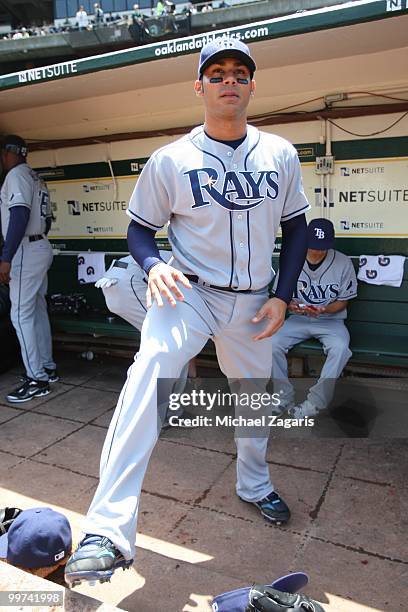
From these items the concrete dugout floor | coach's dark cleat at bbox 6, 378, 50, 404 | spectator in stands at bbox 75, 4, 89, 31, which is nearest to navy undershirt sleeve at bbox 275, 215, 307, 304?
the concrete dugout floor

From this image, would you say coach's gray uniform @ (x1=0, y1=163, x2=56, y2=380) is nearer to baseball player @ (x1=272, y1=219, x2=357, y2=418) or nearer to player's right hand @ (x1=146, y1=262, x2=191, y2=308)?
baseball player @ (x1=272, y1=219, x2=357, y2=418)

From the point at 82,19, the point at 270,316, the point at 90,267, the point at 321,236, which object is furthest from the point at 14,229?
the point at 82,19

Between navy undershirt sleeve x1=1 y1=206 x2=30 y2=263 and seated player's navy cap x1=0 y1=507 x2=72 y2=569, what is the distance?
2.36 metres

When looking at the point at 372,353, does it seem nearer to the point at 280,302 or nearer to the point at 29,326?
the point at 280,302

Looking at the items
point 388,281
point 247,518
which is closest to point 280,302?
point 247,518

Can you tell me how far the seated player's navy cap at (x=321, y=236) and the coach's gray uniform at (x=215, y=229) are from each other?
1.37m

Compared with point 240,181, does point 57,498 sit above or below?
below

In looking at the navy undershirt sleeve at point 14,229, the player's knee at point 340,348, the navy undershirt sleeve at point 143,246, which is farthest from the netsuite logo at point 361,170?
the navy undershirt sleeve at point 14,229

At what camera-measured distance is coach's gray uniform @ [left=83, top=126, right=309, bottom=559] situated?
173 centimetres

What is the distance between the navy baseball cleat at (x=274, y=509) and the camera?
86.9 inches

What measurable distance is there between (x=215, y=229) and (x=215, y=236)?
0.03 meters

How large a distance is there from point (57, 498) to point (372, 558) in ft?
4.72

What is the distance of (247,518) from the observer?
2.27 m

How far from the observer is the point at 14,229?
146 inches
